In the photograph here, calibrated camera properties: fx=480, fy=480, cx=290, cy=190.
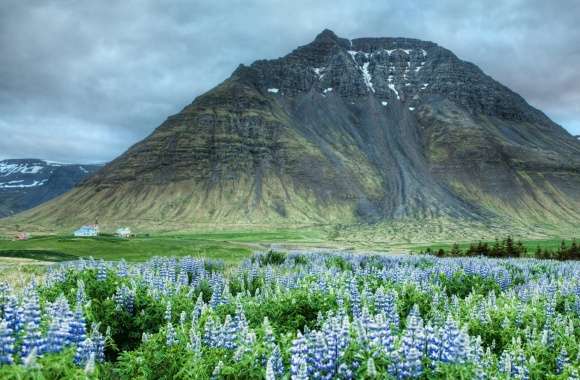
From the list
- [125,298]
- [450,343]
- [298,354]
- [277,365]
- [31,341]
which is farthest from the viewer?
[125,298]

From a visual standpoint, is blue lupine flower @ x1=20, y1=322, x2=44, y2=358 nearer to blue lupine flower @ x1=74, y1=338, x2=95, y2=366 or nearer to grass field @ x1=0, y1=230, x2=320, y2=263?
blue lupine flower @ x1=74, y1=338, x2=95, y2=366

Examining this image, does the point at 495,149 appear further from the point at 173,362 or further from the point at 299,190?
the point at 173,362

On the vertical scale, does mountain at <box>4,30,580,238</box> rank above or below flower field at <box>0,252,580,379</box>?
above

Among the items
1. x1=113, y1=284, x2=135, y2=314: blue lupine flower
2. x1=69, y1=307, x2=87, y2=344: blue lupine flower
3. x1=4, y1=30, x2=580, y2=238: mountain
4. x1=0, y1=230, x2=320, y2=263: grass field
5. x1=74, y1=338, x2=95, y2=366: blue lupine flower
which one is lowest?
x1=0, y1=230, x2=320, y2=263: grass field

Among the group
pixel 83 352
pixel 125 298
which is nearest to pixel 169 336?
pixel 83 352

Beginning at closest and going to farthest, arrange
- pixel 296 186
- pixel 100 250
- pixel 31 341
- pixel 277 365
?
pixel 31 341, pixel 277 365, pixel 100 250, pixel 296 186

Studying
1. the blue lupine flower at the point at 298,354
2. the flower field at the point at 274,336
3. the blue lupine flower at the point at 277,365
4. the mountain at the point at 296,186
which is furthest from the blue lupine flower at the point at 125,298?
the mountain at the point at 296,186

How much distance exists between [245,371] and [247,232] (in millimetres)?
134432

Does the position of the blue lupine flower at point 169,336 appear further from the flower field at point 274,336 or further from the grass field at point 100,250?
the grass field at point 100,250

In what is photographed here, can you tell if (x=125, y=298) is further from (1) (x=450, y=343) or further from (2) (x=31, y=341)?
(1) (x=450, y=343)

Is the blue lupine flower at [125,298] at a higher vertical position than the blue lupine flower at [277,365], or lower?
lower

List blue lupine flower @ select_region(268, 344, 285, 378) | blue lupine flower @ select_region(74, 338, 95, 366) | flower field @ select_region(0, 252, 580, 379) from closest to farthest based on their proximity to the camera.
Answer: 1. flower field @ select_region(0, 252, 580, 379)
2. blue lupine flower @ select_region(268, 344, 285, 378)
3. blue lupine flower @ select_region(74, 338, 95, 366)

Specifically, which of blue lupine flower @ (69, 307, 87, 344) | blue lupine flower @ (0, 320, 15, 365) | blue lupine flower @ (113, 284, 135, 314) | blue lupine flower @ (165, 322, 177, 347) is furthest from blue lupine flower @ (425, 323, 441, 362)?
blue lupine flower @ (113, 284, 135, 314)

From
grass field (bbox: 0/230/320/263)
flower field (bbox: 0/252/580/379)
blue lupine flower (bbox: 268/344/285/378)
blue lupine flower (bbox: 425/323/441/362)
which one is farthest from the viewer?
grass field (bbox: 0/230/320/263)
